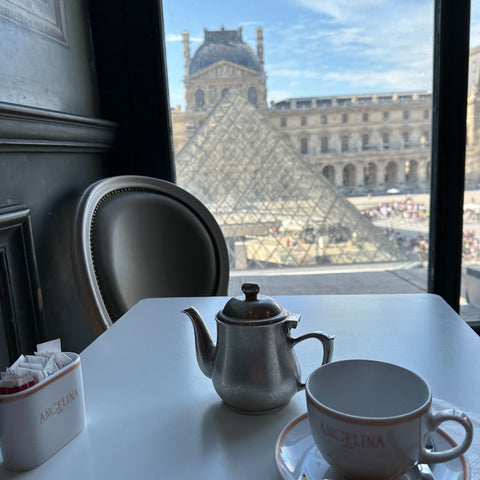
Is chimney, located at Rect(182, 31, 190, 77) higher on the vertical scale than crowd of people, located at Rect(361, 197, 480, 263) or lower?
higher

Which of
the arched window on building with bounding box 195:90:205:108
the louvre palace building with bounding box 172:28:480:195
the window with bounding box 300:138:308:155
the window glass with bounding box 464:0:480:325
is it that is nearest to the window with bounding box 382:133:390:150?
the louvre palace building with bounding box 172:28:480:195

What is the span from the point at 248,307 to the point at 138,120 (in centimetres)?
106

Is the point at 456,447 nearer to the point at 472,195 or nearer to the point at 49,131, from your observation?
the point at 49,131

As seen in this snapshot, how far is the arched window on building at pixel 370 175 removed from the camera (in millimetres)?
1450

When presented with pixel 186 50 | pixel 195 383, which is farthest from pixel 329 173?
pixel 195 383

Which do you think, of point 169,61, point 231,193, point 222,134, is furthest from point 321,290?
point 169,61

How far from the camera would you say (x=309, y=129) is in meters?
1.42

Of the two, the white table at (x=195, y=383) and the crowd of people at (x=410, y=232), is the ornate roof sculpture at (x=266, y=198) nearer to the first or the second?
the crowd of people at (x=410, y=232)

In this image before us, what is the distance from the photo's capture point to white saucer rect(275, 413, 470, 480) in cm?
33

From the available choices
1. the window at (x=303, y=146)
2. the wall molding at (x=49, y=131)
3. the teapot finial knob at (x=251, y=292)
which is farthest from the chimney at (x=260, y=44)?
the teapot finial knob at (x=251, y=292)

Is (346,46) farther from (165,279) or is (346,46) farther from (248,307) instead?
(248,307)

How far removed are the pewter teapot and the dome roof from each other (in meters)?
1.13

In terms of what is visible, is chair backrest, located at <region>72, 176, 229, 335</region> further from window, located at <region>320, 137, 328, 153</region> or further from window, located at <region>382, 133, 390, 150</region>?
Answer: window, located at <region>382, 133, 390, 150</region>

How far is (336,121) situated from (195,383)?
44.5 inches
